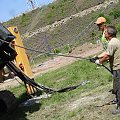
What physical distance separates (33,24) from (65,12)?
4.01 m

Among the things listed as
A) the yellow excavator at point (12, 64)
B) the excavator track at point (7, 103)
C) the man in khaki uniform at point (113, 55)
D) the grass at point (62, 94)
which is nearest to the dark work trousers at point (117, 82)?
the man in khaki uniform at point (113, 55)

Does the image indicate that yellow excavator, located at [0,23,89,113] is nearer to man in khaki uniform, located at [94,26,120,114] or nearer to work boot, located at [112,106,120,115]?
man in khaki uniform, located at [94,26,120,114]

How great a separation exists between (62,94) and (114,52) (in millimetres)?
3832

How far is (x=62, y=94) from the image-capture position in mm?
12008

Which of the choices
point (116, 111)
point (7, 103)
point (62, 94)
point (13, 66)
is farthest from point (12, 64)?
point (116, 111)

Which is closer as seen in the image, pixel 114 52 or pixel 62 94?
pixel 114 52

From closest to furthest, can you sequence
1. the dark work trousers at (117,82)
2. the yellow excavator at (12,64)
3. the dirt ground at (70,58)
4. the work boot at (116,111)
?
the dark work trousers at (117,82) < the work boot at (116,111) < the yellow excavator at (12,64) < the dirt ground at (70,58)

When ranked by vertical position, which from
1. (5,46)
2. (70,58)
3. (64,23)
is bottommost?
(70,58)

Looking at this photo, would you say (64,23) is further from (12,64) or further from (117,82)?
(117,82)

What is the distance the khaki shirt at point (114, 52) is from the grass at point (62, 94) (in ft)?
5.11

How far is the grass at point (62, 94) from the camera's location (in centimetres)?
1035

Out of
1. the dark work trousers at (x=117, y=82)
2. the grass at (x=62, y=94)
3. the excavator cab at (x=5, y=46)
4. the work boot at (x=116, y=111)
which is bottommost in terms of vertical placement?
the grass at (x=62, y=94)

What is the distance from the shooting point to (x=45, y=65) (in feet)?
70.4

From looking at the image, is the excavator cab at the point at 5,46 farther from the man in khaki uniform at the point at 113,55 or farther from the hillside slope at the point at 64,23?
the hillside slope at the point at 64,23
